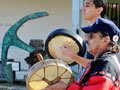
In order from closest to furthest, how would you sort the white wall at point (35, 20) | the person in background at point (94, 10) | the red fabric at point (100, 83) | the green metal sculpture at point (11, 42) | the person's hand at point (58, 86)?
the red fabric at point (100, 83), the person's hand at point (58, 86), the person in background at point (94, 10), the green metal sculpture at point (11, 42), the white wall at point (35, 20)

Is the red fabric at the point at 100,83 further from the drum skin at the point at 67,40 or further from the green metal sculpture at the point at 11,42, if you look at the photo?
the green metal sculpture at the point at 11,42

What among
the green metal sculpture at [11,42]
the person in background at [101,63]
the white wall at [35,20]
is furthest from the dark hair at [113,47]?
the white wall at [35,20]

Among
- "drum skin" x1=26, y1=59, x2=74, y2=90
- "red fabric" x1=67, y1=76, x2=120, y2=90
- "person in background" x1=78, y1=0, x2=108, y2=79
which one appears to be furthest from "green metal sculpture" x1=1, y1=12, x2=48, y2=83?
"red fabric" x1=67, y1=76, x2=120, y2=90

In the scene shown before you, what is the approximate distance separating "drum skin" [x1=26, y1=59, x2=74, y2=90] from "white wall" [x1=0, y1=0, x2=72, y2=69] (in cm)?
472

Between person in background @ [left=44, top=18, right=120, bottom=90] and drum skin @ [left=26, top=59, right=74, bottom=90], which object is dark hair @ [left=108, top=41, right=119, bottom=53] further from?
drum skin @ [left=26, top=59, right=74, bottom=90]

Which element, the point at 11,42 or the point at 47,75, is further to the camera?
the point at 11,42

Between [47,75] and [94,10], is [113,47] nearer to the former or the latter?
[47,75]

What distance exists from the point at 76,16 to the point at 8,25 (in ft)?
7.82

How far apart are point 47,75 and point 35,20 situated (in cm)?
498

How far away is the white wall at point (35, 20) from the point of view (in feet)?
22.8

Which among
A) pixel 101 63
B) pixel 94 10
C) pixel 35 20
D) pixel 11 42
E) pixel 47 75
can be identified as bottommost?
pixel 11 42

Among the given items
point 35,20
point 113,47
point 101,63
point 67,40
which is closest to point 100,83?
point 101,63

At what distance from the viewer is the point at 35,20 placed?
23.3 feet

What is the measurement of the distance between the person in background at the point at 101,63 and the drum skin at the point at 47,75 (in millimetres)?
128
